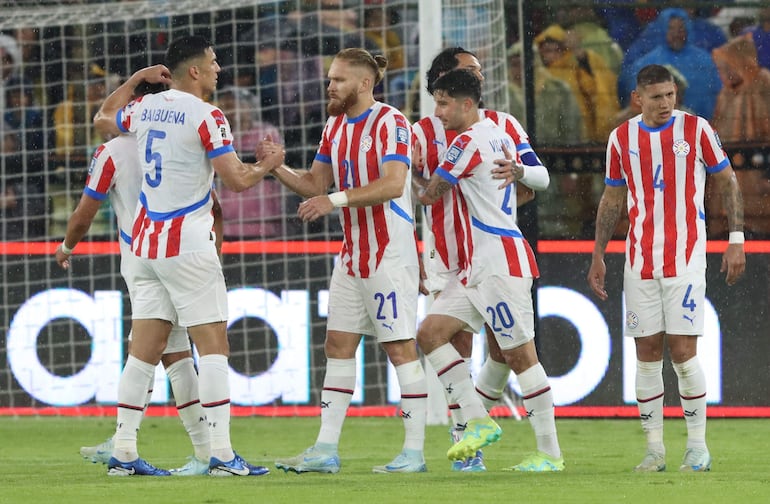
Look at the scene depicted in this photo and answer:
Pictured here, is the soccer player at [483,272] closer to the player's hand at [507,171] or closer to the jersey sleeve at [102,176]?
the player's hand at [507,171]

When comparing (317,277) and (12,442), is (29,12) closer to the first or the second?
(317,277)

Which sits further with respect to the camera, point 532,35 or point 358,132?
point 532,35

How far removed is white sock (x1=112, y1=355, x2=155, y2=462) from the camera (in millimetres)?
6766

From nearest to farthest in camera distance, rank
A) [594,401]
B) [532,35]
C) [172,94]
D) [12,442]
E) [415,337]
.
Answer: [172,94] < [415,337] < [12,442] < [594,401] < [532,35]

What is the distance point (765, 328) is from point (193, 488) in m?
5.57

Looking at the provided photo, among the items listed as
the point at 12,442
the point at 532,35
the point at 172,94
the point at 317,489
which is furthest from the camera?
the point at 532,35

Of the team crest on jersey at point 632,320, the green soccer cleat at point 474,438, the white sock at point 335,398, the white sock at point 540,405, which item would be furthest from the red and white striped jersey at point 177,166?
the team crest on jersey at point 632,320

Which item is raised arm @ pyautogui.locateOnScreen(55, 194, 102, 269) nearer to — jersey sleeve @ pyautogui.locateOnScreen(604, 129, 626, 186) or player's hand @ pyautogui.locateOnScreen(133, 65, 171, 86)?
player's hand @ pyautogui.locateOnScreen(133, 65, 171, 86)

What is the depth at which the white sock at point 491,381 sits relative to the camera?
768 centimetres

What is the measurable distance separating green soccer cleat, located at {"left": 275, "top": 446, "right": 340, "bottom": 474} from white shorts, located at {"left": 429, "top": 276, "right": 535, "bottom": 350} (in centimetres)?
86

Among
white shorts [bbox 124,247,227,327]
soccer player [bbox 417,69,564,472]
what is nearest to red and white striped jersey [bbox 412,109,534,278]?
soccer player [bbox 417,69,564,472]

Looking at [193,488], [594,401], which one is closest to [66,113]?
[594,401]

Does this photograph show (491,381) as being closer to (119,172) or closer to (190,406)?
A: (190,406)

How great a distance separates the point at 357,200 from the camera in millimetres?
6766
